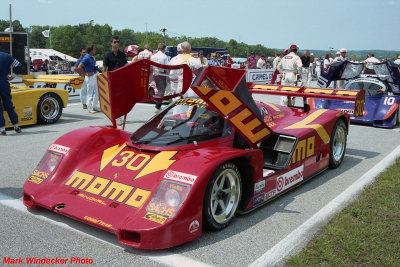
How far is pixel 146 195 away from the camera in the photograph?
354 centimetres

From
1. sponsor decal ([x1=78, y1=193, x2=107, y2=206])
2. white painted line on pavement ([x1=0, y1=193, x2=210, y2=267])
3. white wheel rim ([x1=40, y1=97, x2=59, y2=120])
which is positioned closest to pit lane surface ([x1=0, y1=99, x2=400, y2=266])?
white painted line on pavement ([x1=0, y1=193, x2=210, y2=267])

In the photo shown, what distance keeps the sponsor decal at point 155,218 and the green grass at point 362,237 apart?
3.27 feet

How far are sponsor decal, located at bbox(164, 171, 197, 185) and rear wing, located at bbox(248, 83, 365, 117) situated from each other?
10.1 ft

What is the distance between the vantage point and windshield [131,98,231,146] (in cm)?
421

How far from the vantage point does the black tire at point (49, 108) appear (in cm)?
891

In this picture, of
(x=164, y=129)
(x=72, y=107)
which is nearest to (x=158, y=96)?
(x=164, y=129)

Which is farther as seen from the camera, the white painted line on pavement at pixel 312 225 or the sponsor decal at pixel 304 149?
the sponsor decal at pixel 304 149

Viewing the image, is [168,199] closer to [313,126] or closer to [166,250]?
[166,250]

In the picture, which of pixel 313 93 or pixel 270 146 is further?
pixel 313 93

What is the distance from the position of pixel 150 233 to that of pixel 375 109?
7.96 m

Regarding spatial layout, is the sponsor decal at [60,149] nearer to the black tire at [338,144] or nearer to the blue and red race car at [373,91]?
the black tire at [338,144]

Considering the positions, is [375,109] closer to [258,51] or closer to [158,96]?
[158,96]

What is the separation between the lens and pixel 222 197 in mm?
3848

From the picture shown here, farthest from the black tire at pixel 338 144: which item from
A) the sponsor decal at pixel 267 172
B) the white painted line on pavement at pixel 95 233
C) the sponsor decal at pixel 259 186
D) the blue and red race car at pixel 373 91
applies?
the blue and red race car at pixel 373 91
